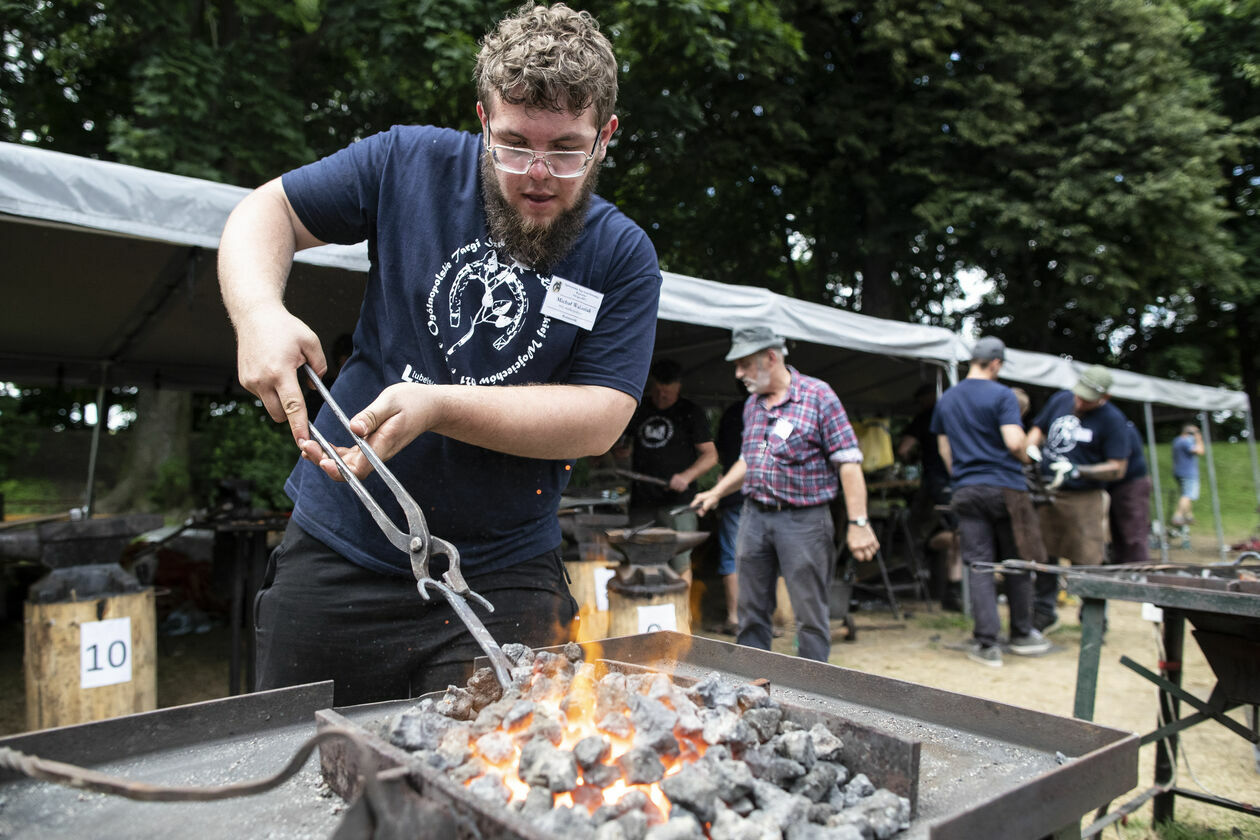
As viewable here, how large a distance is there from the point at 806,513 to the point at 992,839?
367 cm

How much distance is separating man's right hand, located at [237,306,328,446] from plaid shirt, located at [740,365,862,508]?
3.46 meters

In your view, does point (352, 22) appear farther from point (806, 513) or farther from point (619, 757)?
point (619, 757)

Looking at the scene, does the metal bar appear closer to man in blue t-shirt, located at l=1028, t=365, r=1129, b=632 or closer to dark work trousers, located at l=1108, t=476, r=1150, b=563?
man in blue t-shirt, located at l=1028, t=365, r=1129, b=632

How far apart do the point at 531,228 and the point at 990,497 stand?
5.04 meters

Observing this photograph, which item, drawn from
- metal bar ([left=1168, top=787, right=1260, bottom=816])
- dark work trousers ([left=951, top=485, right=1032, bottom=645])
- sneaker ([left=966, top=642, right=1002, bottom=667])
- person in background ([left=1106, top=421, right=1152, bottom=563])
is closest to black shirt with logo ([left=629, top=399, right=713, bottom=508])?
dark work trousers ([left=951, top=485, right=1032, bottom=645])

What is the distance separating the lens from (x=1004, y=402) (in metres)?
5.88

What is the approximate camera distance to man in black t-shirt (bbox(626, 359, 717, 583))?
20.8 ft

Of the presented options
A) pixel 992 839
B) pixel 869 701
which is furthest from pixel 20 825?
pixel 869 701

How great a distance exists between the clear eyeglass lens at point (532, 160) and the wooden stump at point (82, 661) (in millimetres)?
3178

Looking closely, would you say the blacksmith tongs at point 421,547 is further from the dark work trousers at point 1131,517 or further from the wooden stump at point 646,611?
the dark work trousers at point 1131,517

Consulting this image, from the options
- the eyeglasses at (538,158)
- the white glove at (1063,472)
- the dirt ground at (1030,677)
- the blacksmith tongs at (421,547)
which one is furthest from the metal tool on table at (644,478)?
the blacksmith tongs at (421,547)

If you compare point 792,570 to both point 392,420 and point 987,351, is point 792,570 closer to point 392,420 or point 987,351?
point 987,351

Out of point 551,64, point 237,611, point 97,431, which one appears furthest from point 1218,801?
point 97,431

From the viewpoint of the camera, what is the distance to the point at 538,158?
162cm
